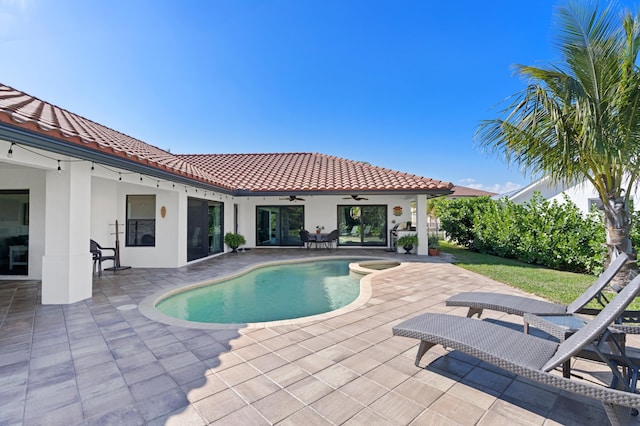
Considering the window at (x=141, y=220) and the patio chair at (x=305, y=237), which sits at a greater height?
the window at (x=141, y=220)

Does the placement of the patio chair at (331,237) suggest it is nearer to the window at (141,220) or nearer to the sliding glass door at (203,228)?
the sliding glass door at (203,228)

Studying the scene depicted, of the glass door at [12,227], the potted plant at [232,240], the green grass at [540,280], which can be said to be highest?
the glass door at [12,227]

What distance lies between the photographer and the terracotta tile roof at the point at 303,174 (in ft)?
41.6

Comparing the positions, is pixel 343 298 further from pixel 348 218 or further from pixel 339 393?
pixel 348 218

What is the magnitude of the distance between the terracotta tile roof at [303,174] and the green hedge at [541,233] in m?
2.90

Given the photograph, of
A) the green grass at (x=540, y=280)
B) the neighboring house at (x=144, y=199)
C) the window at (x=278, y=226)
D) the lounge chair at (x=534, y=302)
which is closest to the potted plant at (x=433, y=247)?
the neighboring house at (x=144, y=199)

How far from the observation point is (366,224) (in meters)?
15.9

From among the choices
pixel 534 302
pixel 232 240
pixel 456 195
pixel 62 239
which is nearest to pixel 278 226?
pixel 232 240

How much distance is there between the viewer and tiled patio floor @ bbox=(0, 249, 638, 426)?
7.87ft

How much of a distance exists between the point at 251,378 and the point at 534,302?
12.4ft

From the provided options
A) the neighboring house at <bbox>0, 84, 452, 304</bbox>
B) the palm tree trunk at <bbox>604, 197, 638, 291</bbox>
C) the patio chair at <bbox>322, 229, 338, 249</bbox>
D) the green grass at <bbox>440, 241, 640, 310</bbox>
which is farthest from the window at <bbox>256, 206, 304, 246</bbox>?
the palm tree trunk at <bbox>604, 197, 638, 291</bbox>

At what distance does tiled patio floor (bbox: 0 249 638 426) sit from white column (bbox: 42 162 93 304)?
706mm

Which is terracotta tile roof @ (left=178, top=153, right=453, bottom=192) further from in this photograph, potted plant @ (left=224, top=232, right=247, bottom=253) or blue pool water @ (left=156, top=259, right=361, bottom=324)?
blue pool water @ (left=156, top=259, right=361, bottom=324)

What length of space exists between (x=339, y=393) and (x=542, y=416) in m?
1.68
